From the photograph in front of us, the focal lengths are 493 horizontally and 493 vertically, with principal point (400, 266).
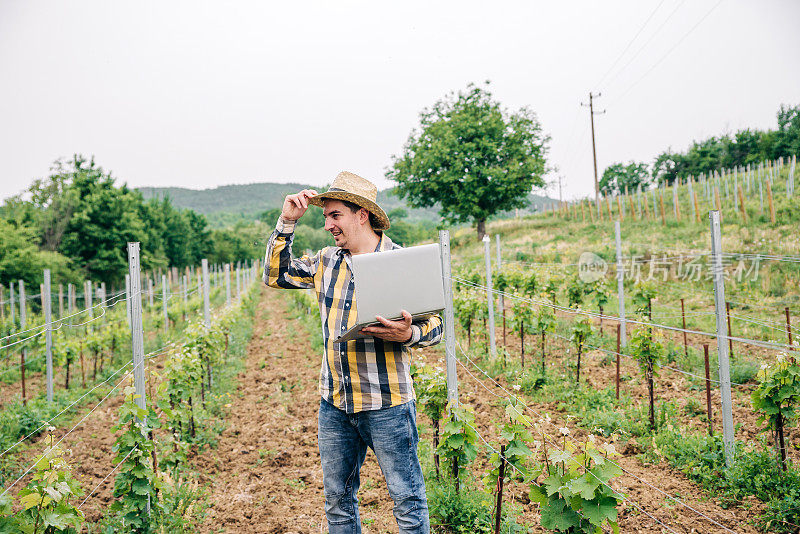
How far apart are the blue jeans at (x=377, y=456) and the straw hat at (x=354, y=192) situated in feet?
3.15

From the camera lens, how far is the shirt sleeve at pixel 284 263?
2.39 metres

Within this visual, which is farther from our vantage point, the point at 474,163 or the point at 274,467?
the point at 474,163

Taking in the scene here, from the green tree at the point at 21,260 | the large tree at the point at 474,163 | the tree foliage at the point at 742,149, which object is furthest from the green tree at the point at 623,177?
the green tree at the point at 21,260

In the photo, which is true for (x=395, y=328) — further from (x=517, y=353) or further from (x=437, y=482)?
(x=517, y=353)

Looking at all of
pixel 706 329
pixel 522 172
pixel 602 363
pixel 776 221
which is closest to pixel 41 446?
pixel 602 363

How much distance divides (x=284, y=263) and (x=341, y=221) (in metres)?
0.35

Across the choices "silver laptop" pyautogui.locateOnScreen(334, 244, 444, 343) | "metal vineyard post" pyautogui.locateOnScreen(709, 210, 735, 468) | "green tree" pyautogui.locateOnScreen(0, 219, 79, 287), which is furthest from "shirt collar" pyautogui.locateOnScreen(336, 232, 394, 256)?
"green tree" pyautogui.locateOnScreen(0, 219, 79, 287)

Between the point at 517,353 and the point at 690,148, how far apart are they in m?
66.8

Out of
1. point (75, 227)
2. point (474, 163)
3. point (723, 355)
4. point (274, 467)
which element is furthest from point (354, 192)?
point (75, 227)

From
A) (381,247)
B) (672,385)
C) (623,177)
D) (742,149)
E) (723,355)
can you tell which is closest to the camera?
(381,247)

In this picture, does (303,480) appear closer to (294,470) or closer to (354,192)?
(294,470)

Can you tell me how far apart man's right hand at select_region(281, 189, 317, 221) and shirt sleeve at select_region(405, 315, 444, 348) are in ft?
2.51

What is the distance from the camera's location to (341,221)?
2395 millimetres

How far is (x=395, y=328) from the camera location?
2.05 meters
